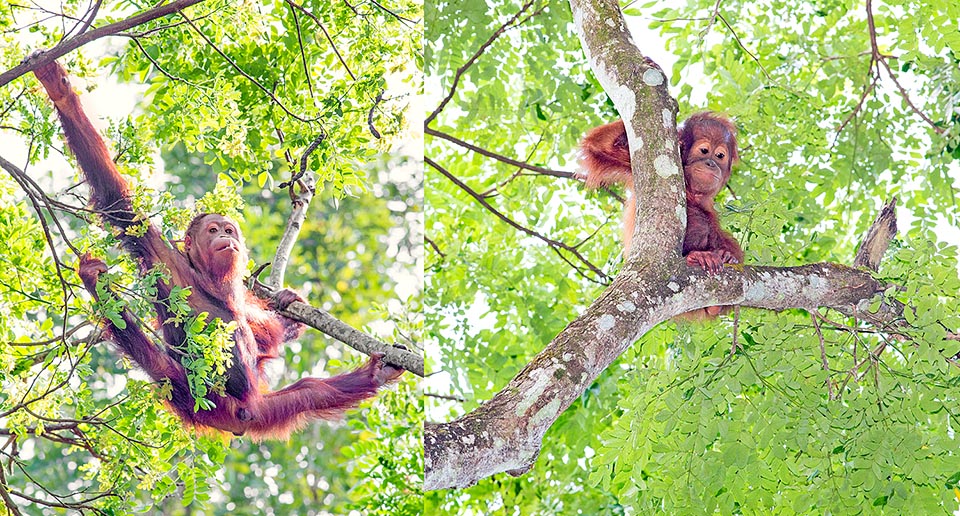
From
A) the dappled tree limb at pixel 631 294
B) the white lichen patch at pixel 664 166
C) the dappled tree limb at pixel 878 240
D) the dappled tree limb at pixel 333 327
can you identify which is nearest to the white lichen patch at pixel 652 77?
the dappled tree limb at pixel 631 294

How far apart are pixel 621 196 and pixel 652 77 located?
1435 millimetres

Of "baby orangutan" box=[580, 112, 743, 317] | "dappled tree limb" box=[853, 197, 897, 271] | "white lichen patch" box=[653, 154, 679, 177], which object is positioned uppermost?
"baby orangutan" box=[580, 112, 743, 317]

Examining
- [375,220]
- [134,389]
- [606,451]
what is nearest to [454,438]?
[606,451]

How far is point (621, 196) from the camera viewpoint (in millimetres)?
3920

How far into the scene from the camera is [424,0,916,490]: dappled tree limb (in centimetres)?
180

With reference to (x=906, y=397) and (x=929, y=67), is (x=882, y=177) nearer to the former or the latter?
(x=929, y=67)

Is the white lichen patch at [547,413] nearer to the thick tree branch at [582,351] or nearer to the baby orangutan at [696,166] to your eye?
the thick tree branch at [582,351]

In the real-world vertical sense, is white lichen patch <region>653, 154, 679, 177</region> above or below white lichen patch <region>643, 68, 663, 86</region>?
below

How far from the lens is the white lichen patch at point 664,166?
95.9 inches

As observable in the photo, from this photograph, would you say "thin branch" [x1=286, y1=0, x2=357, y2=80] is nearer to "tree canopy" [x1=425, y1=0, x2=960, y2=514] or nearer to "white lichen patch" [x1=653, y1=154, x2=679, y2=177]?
"tree canopy" [x1=425, y1=0, x2=960, y2=514]

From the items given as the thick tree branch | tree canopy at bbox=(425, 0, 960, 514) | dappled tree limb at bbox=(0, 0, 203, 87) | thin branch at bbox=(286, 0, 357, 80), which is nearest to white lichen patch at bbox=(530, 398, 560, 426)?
the thick tree branch

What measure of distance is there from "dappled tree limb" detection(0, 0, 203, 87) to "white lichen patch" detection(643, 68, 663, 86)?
137 centimetres

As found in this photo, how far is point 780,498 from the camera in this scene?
9.70 feet

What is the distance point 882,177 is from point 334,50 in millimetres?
2294
